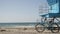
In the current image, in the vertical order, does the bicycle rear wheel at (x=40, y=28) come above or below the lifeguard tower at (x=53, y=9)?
below

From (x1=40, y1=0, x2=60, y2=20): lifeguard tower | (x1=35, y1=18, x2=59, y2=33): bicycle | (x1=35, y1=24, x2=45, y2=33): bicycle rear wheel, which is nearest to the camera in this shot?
(x1=35, y1=18, x2=59, y2=33): bicycle

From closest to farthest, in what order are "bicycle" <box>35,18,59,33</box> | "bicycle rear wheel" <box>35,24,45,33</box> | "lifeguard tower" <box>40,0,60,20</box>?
"bicycle" <box>35,18,59,33</box>
"bicycle rear wheel" <box>35,24,45,33</box>
"lifeguard tower" <box>40,0,60,20</box>

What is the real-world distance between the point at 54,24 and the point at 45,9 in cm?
173

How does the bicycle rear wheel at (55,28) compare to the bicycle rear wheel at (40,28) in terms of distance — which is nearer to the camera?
the bicycle rear wheel at (55,28)

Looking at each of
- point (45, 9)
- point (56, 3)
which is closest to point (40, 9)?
point (45, 9)

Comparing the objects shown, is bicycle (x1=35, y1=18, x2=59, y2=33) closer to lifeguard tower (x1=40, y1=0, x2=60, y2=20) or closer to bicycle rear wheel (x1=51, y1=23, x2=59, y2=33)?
bicycle rear wheel (x1=51, y1=23, x2=59, y2=33)

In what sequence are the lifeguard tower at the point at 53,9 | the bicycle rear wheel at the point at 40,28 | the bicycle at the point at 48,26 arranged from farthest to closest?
1. the lifeguard tower at the point at 53,9
2. the bicycle rear wheel at the point at 40,28
3. the bicycle at the point at 48,26

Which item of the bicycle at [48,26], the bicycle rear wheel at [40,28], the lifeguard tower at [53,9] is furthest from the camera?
the lifeguard tower at [53,9]

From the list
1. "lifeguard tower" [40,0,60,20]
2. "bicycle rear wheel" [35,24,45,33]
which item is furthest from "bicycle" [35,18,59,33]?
"lifeguard tower" [40,0,60,20]

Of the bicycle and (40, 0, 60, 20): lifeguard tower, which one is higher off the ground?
(40, 0, 60, 20): lifeguard tower

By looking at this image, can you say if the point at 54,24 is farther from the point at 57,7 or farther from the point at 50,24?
the point at 57,7

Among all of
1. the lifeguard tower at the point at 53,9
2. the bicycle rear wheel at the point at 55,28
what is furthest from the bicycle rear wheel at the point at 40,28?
the lifeguard tower at the point at 53,9

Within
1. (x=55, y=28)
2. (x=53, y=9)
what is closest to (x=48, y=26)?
(x=55, y=28)

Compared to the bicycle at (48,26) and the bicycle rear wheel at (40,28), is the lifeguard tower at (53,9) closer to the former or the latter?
the bicycle at (48,26)
